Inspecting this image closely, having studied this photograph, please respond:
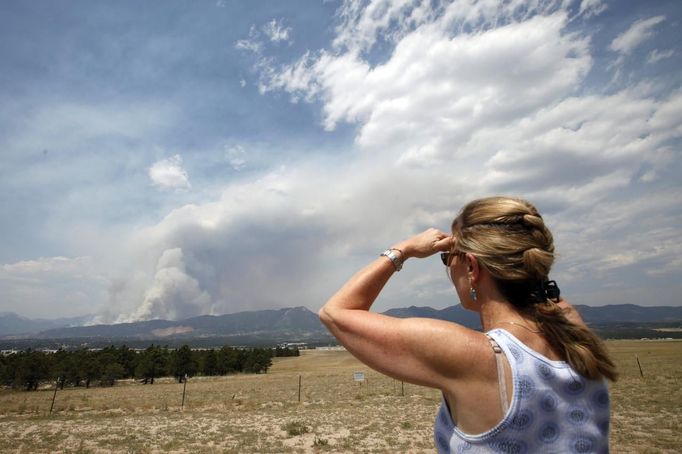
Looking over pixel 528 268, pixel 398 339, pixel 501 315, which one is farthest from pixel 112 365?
pixel 528 268

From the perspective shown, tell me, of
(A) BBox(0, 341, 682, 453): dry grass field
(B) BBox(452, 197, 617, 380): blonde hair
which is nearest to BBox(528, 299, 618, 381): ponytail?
(B) BBox(452, 197, 617, 380): blonde hair

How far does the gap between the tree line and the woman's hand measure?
6969cm

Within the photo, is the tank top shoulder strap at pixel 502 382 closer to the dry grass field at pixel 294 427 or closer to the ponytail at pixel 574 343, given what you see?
the ponytail at pixel 574 343

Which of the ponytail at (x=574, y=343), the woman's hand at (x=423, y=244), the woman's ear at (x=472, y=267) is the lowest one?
the ponytail at (x=574, y=343)

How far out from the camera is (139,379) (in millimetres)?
69500

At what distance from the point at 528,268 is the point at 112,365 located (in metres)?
75.2

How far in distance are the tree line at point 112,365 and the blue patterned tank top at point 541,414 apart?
7013cm

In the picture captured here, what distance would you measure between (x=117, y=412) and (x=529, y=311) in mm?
30903

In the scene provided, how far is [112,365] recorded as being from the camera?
62.3 meters

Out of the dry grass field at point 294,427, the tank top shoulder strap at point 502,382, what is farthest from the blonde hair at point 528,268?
the dry grass field at point 294,427

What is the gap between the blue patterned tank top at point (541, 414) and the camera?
1.31 metres

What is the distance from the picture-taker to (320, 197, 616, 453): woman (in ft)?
4.31

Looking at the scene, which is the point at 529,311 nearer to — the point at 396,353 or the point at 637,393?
the point at 396,353

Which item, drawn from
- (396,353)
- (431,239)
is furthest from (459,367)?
(431,239)
